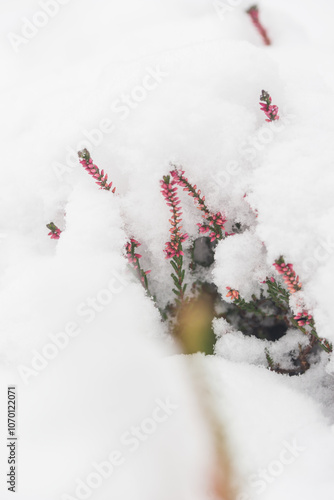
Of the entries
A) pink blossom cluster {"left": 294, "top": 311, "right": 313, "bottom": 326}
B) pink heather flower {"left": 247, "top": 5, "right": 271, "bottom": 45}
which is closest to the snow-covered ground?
pink blossom cluster {"left": 294, "top": 311, "right": 313, "bottom": 326}

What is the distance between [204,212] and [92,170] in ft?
1.70

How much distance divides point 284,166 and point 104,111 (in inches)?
37.3

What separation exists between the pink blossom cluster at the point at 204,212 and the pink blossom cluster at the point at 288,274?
1.37 ft

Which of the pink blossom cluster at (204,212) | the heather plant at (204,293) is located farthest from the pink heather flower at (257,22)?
Result: the pink blossom cluster at (204,212)

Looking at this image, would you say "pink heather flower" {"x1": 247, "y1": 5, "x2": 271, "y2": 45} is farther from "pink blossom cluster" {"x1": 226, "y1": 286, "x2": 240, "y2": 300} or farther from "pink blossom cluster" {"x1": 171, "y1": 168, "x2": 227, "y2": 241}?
"pink blossom cluster" {"x1": 226, "y1": 286, "x2": 240, "y2": 300}

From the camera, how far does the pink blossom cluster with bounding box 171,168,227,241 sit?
1655 mm

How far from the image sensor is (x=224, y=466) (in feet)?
4.64

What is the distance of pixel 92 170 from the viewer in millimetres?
1678

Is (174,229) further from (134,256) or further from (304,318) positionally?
(304,318)

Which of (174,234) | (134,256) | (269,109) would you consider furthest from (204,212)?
(269,109)

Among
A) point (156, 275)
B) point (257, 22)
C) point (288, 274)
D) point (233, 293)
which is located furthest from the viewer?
point (257, 22)

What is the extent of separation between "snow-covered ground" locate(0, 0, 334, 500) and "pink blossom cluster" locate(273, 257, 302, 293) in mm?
89

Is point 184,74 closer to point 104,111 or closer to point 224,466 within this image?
point 104,111

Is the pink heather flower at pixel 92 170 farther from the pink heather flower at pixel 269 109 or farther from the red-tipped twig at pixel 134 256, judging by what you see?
the pink heather flower at pixel 269 109
